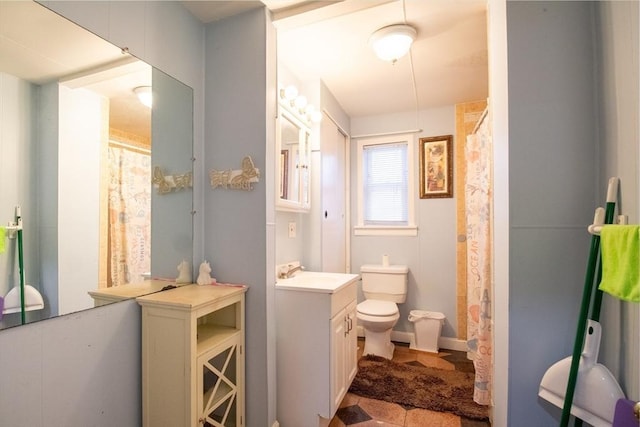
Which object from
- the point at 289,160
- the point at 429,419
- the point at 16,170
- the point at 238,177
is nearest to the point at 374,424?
the point at 429,419

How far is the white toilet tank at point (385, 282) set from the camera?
9.39 ft

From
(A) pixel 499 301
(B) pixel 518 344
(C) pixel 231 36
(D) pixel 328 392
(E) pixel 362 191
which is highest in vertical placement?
(C) pixel 231 36

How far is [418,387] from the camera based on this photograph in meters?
2.11

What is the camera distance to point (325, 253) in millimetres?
2465

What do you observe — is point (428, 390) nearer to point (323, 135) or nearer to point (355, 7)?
point (323, 135)

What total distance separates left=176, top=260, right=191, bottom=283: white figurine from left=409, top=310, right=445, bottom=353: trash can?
7.16 feet

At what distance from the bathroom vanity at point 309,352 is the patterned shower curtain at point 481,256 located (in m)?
0.88

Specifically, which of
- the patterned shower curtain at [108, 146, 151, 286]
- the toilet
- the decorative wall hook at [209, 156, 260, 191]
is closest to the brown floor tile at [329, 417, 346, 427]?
the toilet

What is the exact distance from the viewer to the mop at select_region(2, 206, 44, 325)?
0.93 meters

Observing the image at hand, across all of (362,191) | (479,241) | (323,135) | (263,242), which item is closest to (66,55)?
(263,242)

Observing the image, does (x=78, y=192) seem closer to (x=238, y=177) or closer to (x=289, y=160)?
(x=238, y=177)

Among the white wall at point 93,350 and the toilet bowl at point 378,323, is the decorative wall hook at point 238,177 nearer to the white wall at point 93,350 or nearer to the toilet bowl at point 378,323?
A: the white wall at point 93,350

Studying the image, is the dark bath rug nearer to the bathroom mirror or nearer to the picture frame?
the bathroom mirror

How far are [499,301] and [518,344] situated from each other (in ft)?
0.64
